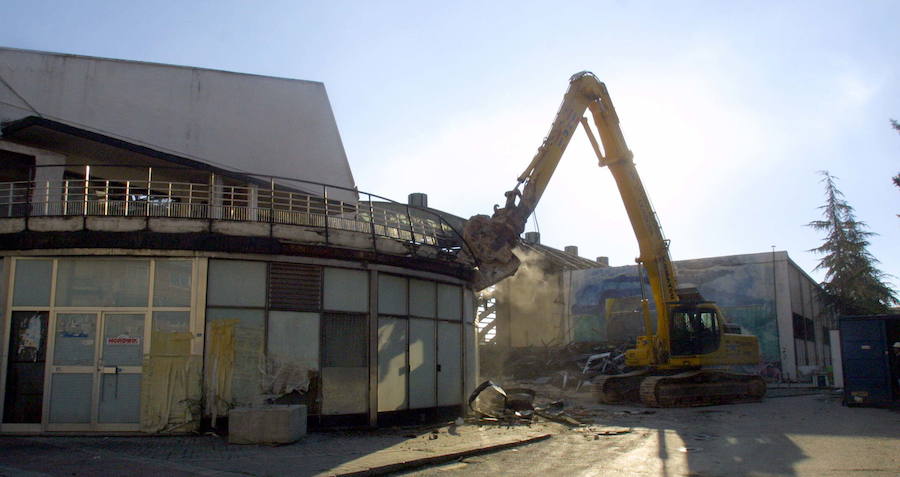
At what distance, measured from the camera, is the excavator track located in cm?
2312

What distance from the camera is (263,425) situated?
12312 mm

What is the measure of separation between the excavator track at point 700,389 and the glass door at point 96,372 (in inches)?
623

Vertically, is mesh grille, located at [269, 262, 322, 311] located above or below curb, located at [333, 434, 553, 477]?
above

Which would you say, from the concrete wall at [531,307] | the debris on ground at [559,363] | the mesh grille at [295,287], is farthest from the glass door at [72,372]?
the concrete wall at [531,307]

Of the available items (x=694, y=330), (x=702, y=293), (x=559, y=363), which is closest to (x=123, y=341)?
(x=694, y=330)

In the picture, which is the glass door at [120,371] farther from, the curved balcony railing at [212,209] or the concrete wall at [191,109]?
the concrete wall at [191,109]

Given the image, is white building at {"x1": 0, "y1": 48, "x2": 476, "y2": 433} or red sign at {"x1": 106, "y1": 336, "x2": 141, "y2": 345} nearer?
white building at {"x1": 0, "y1": 48, "x2": 476, "y2": 433}

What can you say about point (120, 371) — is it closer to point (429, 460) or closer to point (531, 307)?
point (429, 460)

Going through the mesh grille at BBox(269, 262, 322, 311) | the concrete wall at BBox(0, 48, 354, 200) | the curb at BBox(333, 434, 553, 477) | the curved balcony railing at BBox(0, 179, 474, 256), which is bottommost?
the curb at BBox(333, 434, 553, 477)

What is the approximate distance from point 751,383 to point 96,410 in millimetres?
21237

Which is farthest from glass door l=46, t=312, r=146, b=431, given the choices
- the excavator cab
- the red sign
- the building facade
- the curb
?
the building facade

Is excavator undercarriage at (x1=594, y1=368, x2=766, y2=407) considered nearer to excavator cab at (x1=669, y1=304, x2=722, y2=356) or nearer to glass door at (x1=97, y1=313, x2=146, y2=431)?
excavator cab at (x1=669, y1=304, x2=722, y2=356)

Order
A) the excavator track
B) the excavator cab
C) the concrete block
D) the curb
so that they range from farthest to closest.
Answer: the excavator cab
the excavator track
the concrete block
the curb

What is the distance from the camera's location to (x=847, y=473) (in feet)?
33.6
